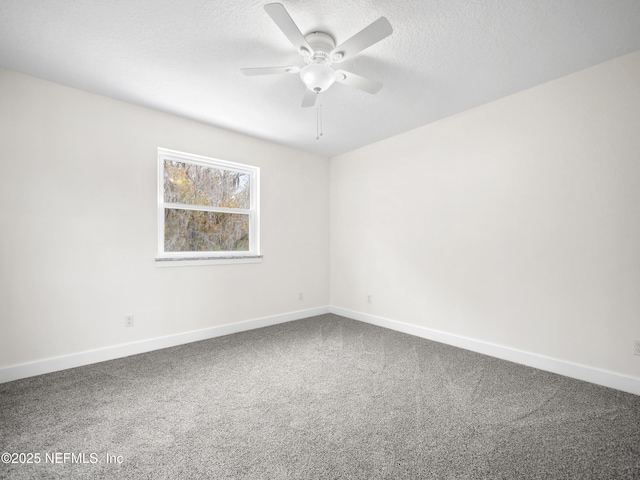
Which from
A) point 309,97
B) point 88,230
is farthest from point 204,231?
point 309,97

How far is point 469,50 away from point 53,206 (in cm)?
352

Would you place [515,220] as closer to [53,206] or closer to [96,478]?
[96,478]

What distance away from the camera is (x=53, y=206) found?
8.20 ft

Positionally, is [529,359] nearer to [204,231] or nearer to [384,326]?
[384,326]

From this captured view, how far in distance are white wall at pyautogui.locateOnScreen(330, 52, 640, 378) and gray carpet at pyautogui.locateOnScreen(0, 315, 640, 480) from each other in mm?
440

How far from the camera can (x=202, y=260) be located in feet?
10.9

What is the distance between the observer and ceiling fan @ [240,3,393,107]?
164 cm

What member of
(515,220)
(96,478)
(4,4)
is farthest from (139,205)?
(515,220)

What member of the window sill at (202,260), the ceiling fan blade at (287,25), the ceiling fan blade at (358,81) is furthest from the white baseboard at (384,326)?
the ceiling fan blade at (287,25)

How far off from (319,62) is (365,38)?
444mm

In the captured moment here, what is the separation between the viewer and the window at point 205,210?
319 centimetres

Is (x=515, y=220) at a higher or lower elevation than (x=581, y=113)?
lower

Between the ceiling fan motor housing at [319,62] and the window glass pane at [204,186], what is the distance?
1.95 metres

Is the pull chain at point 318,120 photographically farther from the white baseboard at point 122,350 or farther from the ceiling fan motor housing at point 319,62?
the white baseboard at point 122,350
